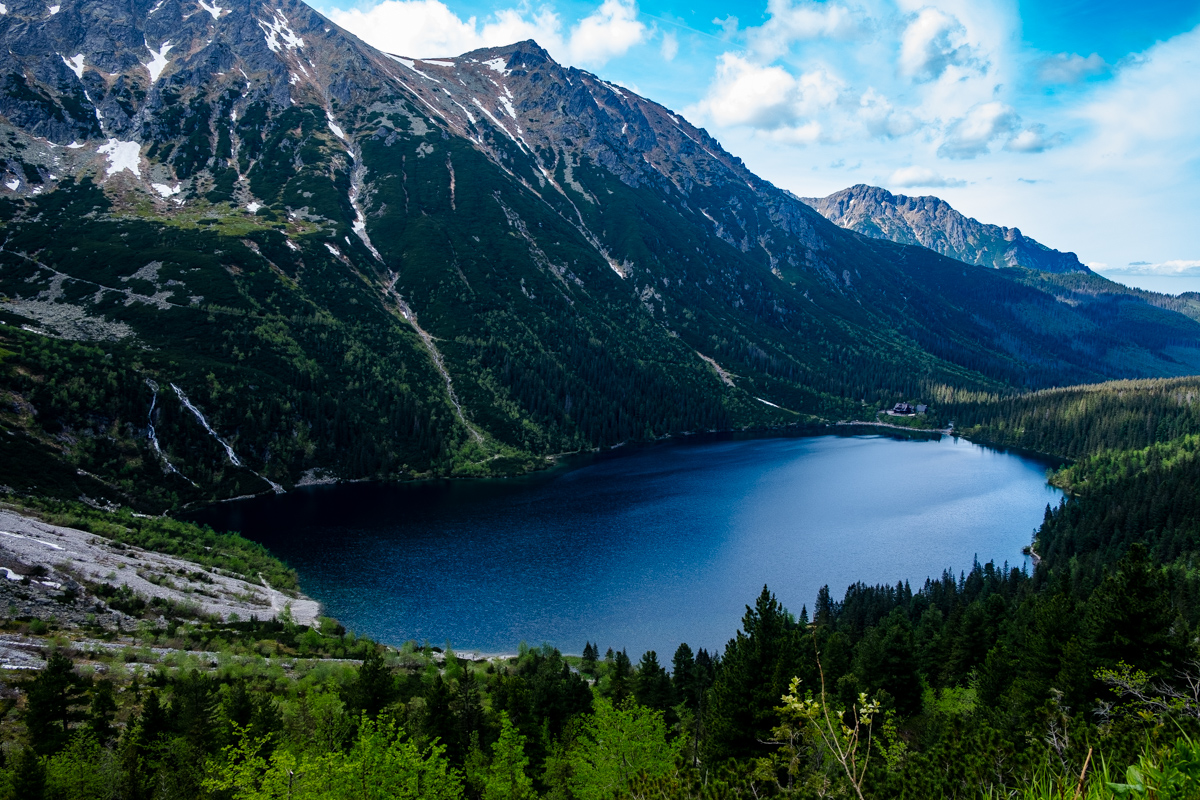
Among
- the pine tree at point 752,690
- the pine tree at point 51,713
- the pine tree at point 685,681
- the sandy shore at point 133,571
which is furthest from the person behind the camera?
the sandy shore at point 133,571

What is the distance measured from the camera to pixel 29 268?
151500 mm

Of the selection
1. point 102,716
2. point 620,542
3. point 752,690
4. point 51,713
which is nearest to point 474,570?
point 620,542

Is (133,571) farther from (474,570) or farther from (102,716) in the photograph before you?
(102,716)

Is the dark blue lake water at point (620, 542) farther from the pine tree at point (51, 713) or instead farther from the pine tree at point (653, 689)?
the pine tree at point (51, 713)

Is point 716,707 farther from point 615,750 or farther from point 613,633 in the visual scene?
point 613,633

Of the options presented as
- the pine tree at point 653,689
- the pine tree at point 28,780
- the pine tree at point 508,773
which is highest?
the pine tree at point 28,780

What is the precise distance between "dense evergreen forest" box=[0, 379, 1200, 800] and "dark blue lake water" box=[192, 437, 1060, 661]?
13013 millimetres

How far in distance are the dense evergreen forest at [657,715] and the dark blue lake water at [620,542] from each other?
1301cm

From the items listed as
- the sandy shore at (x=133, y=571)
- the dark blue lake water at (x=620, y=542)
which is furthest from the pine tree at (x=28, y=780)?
the dark blue lake water at (x=620, y=542)

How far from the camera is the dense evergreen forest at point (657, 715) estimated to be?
13.1 meters

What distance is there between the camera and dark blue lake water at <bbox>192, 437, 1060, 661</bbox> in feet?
261

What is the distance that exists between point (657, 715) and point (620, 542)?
223 ft

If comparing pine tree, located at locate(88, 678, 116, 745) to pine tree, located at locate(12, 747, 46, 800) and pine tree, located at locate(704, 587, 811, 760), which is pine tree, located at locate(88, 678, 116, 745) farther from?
pine tree, located at locate(704, 587, 811, 760)

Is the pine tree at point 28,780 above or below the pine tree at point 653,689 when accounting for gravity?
above
